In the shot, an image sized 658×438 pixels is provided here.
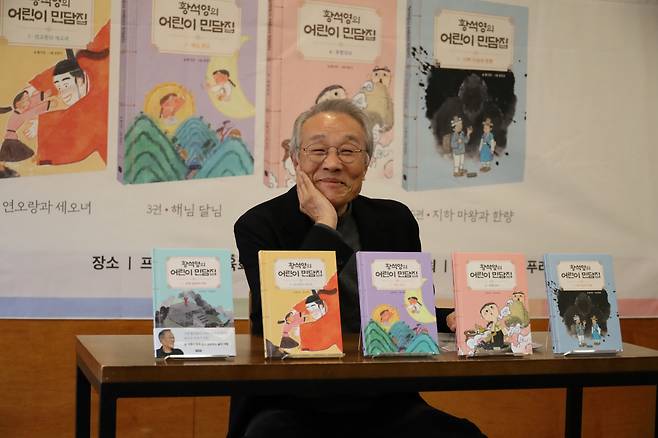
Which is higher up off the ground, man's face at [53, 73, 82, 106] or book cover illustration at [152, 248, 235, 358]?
man's face at [53, 73, 82, 106]

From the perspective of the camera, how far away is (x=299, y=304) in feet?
6.52

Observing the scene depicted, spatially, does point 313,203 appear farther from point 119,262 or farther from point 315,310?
point 119,262

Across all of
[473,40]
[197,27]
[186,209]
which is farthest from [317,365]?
[473,40]

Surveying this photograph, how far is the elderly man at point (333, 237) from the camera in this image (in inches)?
89.6

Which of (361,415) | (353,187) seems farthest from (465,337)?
(353,187)

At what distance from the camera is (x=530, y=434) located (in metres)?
4.22

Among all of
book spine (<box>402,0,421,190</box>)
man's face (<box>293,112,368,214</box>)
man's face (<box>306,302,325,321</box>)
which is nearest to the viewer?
man's face (<box>306,302,325,321</box>)

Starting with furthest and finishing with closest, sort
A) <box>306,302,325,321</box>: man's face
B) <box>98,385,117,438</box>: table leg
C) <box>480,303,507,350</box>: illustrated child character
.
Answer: <box>480,303,507,350</box>: illustrated child character → <box>306,302,325,321</box>: man's face → <box>98,385,117,438</box>: table leg

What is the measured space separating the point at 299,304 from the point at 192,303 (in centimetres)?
24

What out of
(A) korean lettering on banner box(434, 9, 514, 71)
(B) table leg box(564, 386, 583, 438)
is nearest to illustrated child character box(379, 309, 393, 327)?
(B) table leg box(564, 386, 583, 438)

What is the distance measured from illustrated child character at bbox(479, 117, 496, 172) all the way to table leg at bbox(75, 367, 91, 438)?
2295 mm

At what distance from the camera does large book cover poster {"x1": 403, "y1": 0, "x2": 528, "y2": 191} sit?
3.92 metres

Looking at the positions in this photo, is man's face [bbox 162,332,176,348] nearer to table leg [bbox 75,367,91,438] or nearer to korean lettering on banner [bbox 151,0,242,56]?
table leg [bbox 75,367,91,438]

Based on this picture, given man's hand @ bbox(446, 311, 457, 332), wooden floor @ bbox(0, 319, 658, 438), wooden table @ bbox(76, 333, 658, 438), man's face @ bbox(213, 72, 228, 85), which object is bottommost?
wooden floor @ bbox(0, 319, 658, 438)
